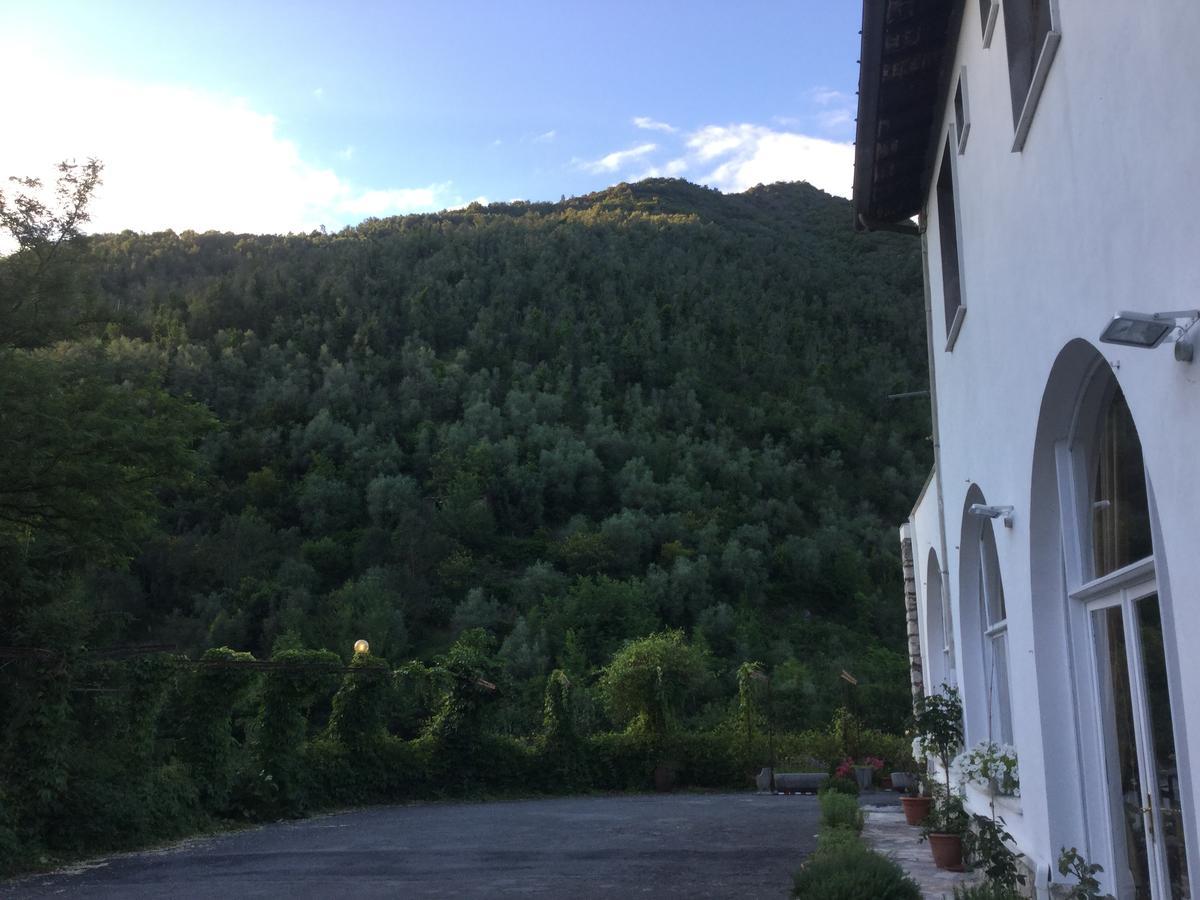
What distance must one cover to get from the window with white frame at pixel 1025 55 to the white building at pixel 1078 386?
0.02 metres

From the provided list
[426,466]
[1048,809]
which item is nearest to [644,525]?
[426,466]

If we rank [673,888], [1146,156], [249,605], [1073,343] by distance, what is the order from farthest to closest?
[249,605] → [673,888] → [1073,343] → [1146,156]

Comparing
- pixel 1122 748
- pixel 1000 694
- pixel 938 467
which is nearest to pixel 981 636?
pixel 1000 694

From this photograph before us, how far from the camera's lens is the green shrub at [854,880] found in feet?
20.7

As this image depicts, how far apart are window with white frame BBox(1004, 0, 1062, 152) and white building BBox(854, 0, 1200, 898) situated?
2 centimetres

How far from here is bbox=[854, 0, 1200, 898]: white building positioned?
Result: 338cm

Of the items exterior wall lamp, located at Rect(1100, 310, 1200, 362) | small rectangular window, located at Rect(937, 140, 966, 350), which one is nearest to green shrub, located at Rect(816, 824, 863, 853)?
small rectangular window, located at Rect(937, 140, 966, 350)

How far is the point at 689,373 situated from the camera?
6606 centimetres

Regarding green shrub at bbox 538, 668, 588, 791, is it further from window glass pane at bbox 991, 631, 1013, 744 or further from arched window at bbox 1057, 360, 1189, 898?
arched window at bbox 1057, 360, 1189, 898

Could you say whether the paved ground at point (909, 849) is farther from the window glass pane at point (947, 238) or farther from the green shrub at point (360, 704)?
the green shrub at point (360, 704)

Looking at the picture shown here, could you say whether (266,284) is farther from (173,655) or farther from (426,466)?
(173,655)

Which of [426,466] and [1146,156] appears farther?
[426,466]

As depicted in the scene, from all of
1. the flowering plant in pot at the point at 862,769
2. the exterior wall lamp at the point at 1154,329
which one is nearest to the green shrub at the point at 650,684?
the flowering plant in pot at the point at 862,769

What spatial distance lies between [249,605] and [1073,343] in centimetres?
4189
